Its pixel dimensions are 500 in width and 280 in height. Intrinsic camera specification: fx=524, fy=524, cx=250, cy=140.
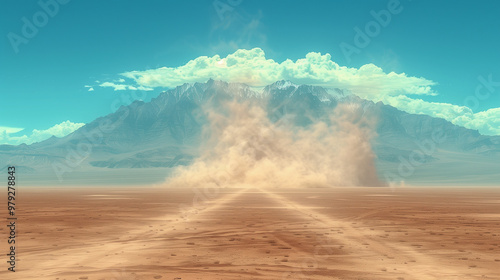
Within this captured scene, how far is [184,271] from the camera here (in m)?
15.8

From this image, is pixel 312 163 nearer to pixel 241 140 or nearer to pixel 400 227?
pixel 241 140

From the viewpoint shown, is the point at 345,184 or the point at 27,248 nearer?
the point at 27,248

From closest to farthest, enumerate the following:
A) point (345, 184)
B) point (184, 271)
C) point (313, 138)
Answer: point (184, 271) → point (345, 184) → point (313, 138)

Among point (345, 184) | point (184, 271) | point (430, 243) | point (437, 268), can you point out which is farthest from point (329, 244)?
point (345, 184)

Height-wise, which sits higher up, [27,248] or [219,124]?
[219,124]

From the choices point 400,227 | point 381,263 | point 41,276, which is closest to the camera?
point 41,276

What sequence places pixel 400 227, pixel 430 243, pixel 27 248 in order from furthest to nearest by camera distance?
pixel 400 227
pixel 430 243
pixel 27 248

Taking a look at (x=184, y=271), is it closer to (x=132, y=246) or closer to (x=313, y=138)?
(x=132, y=246)

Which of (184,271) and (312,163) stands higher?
(312,163)

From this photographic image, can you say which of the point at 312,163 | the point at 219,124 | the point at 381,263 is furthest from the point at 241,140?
the point at 381,263

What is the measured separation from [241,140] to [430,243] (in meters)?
122

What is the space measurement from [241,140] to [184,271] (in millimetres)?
128526

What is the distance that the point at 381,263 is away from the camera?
17203mm

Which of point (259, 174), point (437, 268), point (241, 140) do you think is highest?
point (241, 140)
